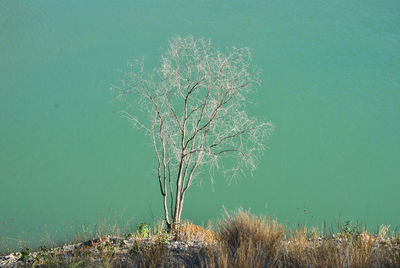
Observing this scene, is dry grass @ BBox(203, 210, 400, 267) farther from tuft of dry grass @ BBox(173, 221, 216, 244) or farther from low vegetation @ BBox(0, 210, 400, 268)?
tuft of dry grass @ BBox(173, 221, 216, 244)

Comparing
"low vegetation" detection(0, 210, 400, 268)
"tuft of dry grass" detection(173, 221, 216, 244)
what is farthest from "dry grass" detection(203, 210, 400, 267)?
"tuft of dry grass" detection(173, 221, 216, 244)

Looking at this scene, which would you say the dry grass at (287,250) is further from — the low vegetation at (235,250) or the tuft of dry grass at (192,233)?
the tuft of dry grass at (192,233)

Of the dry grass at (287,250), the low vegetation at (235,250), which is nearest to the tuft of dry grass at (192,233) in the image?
the low vegetation at (235,250)

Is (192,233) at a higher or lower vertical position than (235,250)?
higher

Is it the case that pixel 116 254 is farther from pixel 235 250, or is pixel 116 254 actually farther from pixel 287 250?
pixel 287 250

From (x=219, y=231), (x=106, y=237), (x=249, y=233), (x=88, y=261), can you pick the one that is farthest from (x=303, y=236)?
(x=106, y=237)

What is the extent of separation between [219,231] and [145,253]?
195 cm

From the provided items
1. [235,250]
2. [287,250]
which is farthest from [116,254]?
[287,250]

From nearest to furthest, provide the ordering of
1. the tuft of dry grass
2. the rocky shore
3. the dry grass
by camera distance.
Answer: the dry grass < the rocky shore < the tuft of dry grass

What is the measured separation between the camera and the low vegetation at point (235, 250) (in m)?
4.89

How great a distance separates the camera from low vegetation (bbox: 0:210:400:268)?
489 cm

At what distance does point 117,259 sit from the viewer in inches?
233

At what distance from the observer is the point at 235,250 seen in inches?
243

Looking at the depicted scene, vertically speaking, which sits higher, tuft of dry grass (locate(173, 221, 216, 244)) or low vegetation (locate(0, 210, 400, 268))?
tuft of dry grass (locate(173, 221, 216, 244))
